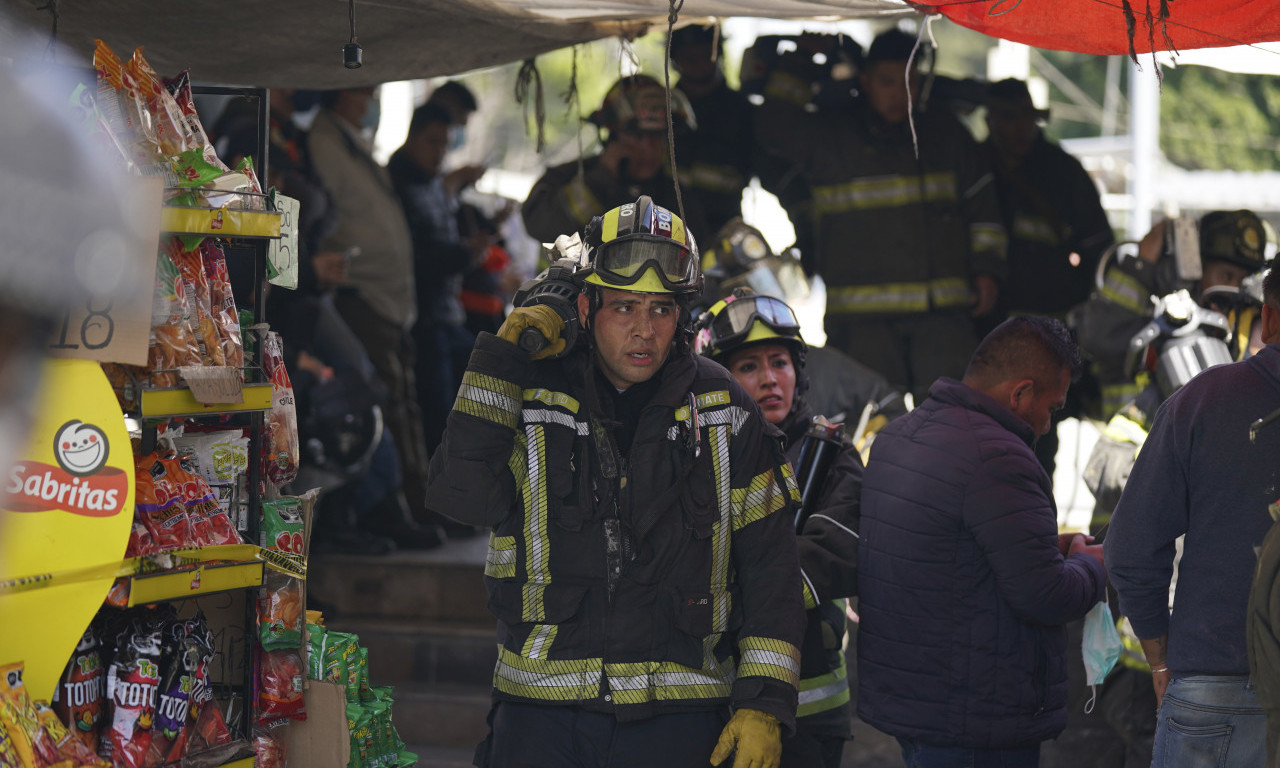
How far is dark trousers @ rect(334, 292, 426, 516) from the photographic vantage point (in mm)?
6941

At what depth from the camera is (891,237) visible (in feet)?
21.4

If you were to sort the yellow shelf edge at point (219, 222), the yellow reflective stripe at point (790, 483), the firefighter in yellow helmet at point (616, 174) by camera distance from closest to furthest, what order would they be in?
the yellow shelf edge at point (219, 222) → the yellow reflective stripe at point (790, 483) → the firefighter in yellow helmet at point (616, 174)

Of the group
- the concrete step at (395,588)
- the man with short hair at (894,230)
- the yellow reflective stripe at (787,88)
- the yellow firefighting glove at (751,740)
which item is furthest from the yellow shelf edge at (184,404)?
the yellow reflective stripe at (787,88)

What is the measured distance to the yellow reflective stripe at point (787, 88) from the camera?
6.77 metres

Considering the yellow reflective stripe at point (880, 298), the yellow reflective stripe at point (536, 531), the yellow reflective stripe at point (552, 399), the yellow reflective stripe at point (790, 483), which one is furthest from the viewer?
the yellow reflective stripe at point (880, 298)

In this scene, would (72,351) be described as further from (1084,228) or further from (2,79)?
(1084,228)

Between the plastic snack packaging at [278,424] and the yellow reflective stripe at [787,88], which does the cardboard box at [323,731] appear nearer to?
the plastic snack packaging at [278,424]

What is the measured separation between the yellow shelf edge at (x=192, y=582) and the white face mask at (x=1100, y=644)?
240cm

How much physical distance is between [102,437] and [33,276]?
178 cm

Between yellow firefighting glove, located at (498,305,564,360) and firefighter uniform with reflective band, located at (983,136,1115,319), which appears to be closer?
yellow firefighting glove, located at (498,305,564,360)

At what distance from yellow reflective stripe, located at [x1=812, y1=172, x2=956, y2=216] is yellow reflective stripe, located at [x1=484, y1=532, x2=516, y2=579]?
3921mm

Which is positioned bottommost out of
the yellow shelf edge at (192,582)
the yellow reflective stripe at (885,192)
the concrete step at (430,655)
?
the concrete step at (430,655)

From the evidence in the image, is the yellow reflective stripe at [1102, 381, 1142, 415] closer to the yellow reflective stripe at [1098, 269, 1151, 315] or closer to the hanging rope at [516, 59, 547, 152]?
the yellow reflective stripe at [1098, 269, 1151, 315]

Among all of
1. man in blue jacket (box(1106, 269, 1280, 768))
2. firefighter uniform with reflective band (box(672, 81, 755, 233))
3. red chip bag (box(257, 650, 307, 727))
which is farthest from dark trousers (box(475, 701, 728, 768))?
firefighter uniform with reflective band (box(672, 81, 755, 233))
